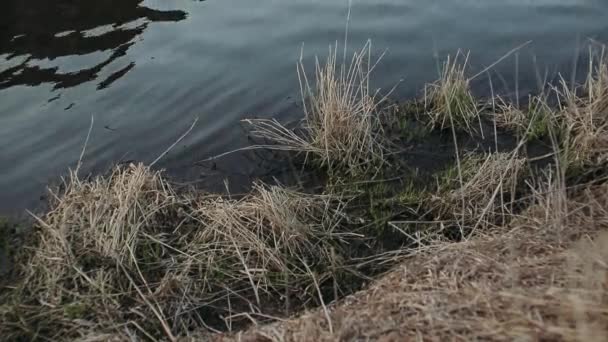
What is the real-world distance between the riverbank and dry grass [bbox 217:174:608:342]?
0.04ft

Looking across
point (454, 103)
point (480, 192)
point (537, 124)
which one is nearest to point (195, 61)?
point (454, 103)

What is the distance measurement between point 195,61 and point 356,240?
14.1 feet

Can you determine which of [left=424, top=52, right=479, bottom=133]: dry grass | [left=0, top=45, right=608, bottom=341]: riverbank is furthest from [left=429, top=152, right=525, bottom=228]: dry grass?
[left=424, top=52, right=479, bottom=133]: dry grass

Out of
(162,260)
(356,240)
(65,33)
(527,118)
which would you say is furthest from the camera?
(65,33)

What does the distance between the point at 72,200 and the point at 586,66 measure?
6091mm

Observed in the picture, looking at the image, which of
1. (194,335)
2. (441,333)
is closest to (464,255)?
(441,333)

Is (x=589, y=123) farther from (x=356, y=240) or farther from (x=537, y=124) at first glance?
(x=356, y=240)

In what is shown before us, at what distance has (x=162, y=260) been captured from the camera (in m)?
5.00

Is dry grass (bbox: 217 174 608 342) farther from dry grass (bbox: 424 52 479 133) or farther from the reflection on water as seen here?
the reflection on water

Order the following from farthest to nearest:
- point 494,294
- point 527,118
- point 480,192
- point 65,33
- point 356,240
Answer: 1. point 65,33
2. point 527,118
3. point 480,192
4. point 356,240
5. point 494,294

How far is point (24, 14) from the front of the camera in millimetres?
9312

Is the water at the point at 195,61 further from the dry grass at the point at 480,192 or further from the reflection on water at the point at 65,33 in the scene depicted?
the dry grass at the point at 480,192

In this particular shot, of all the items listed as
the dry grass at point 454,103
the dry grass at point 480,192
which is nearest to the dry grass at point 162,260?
the dry grass at point 480,192

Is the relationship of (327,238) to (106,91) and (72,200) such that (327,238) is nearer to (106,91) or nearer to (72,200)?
(72,200)
